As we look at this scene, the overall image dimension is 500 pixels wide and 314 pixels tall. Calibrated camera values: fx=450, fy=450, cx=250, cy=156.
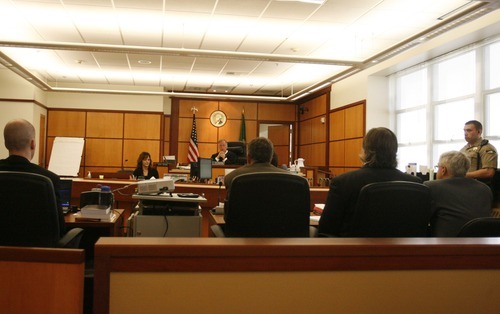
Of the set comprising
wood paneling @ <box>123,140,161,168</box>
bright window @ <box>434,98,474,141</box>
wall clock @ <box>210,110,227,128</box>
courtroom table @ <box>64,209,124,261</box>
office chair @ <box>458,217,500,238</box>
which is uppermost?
wall clock @ <box>210,110,227,128</box>

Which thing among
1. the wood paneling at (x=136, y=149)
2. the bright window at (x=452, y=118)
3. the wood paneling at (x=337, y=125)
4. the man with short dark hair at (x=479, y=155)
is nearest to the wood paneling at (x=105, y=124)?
the wood paneling at (x=136, y=149)

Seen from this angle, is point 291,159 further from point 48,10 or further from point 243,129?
point 48,10

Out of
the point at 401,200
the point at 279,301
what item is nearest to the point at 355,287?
the point at 279,301

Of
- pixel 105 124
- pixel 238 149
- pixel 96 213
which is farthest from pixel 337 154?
pixel 96 213

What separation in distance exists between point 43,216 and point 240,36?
18.6 feet

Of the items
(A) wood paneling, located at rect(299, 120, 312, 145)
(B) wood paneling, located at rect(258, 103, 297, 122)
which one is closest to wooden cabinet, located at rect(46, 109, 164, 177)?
(B) wood paneling, located at rect(258, 103, 297, 122)

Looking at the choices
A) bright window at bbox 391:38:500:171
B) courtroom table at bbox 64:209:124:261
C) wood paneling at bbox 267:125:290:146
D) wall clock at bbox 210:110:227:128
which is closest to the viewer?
courtroom table at bbox 64:209:124:261

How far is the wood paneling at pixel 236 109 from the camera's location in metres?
12.6

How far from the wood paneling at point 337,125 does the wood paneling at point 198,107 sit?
3.54 metres

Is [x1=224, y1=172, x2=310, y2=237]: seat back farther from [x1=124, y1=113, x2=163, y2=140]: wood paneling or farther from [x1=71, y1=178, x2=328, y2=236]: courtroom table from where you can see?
[x1=124, y1=113, x2=163, y2=140]: wood paneling

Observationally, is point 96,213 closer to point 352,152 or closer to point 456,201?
point 456,201

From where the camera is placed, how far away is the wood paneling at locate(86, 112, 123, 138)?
38.5ft

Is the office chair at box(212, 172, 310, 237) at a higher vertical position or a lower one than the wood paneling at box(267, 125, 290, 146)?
lower

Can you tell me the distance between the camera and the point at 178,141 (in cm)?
1235
